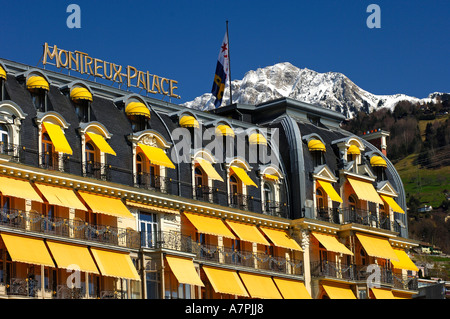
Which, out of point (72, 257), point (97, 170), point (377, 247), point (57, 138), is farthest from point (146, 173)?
point (377, 247)

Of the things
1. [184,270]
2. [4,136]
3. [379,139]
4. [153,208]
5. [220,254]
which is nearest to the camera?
[4,136]

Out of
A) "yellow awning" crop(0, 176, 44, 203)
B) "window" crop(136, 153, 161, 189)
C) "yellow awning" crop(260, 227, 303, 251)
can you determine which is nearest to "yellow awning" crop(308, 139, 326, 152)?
"yellow awning" crop(260, 227, 303, 251)

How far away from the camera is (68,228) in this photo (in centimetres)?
6253

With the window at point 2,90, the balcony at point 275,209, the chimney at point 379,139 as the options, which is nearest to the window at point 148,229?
the balcony at point 275,209

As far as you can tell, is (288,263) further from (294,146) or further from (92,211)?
(92,211)

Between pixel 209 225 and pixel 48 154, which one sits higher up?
pixel 48 154

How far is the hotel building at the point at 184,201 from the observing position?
6144cm

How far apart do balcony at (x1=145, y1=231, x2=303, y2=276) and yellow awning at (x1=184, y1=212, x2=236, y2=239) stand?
973 millimetres

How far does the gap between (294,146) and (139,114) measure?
13.9m

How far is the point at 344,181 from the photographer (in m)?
81.4

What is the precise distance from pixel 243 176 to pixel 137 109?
9.45 m

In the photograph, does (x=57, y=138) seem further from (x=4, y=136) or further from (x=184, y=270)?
(x=184, y=270)
